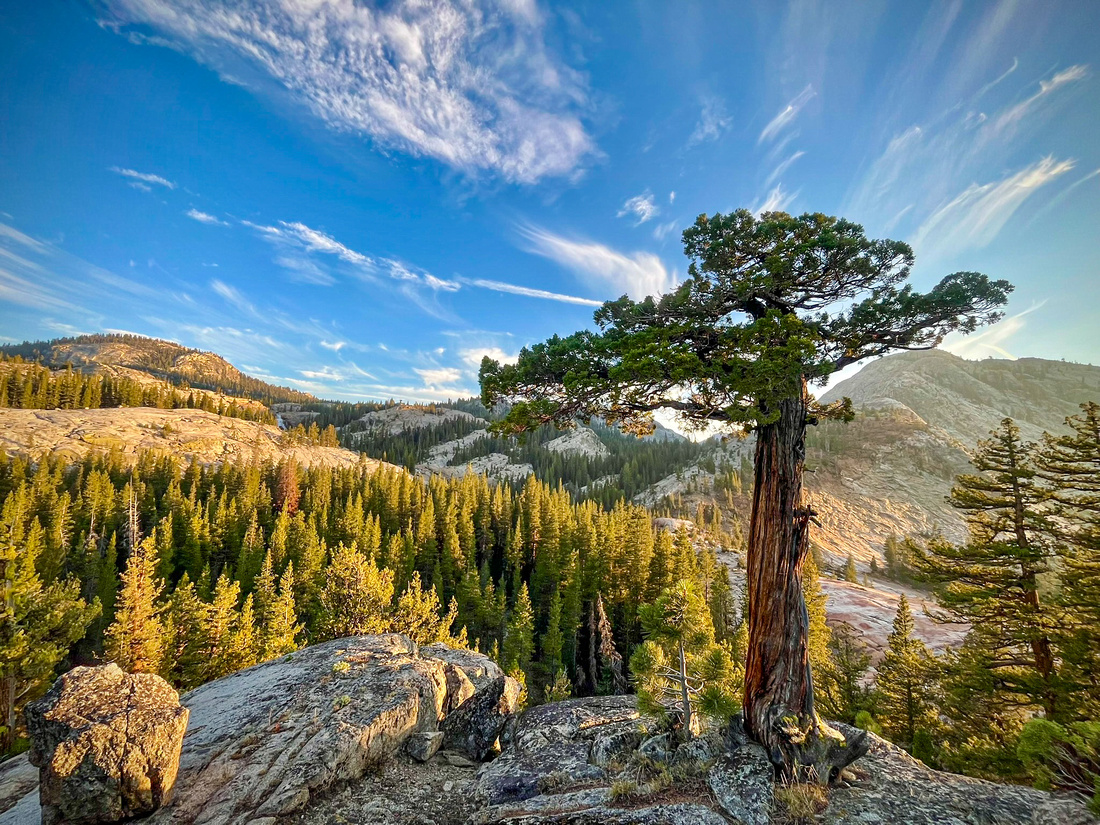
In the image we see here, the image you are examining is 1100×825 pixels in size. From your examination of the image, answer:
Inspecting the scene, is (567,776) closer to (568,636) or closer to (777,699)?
(777,699)

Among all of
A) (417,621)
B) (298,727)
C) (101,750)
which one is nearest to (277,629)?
(417,621)

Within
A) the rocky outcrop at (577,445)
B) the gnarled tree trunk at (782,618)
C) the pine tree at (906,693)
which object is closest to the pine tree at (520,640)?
the pine tree at (906,693)

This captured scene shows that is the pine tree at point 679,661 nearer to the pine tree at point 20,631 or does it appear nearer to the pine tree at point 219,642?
the pine tree at point 219,642

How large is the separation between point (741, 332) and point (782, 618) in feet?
17.0

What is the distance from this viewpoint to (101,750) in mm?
6883

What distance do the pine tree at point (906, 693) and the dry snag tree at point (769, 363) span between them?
13995 millimetres

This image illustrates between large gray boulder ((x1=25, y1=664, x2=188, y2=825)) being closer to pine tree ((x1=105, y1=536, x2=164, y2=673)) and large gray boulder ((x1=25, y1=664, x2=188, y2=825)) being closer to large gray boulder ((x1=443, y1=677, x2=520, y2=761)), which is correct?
large gray boulder ((x1=443, y1=677, x2=520, y2=761))

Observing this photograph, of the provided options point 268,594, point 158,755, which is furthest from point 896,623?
point 268,594

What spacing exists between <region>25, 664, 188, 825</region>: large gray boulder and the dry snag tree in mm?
8493

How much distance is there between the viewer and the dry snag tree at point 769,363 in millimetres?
6617

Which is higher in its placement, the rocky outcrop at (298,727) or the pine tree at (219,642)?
the rocky outcrop at (298,727)

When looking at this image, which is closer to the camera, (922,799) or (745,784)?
(922,799)

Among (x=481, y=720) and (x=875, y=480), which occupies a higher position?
(x=875, y=480)

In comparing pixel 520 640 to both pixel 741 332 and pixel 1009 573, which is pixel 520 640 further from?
pixel 741 332
